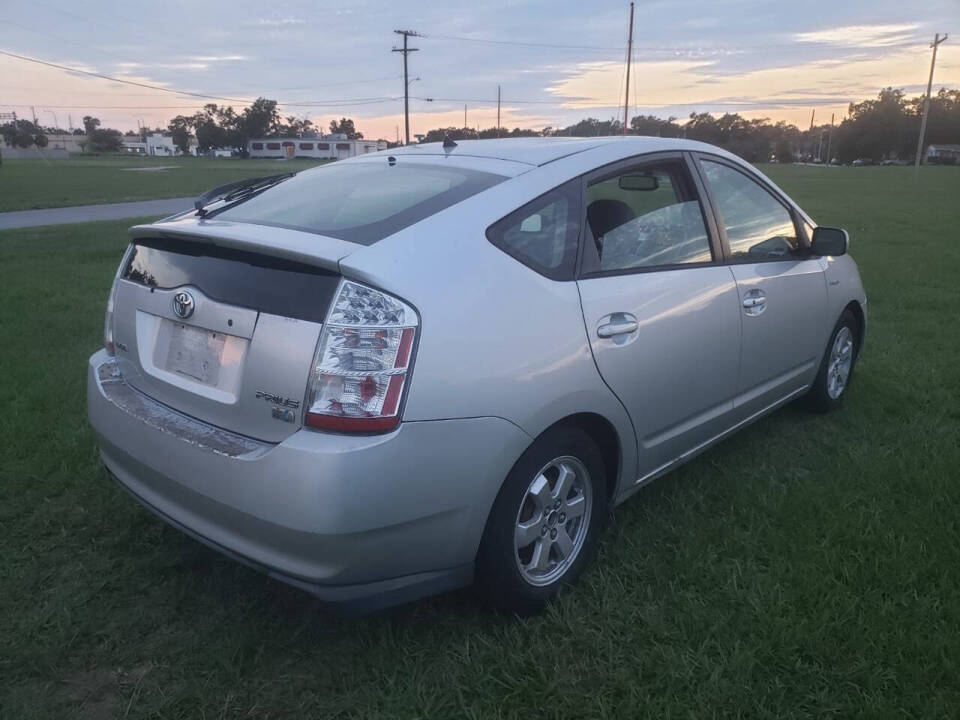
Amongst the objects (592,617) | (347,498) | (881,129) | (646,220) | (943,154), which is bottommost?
(592,617)

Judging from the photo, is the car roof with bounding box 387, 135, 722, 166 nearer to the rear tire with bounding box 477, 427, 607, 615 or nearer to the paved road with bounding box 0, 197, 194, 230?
the rear tire with bounding box 477, 427, 607, 615

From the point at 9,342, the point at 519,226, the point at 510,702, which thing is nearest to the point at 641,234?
the point at 519,226

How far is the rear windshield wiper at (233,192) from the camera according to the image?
3018 millimetres

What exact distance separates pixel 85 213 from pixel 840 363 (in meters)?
17.8

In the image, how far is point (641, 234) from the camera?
3223mm

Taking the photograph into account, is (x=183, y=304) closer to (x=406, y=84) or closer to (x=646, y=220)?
(x=646, y=220)

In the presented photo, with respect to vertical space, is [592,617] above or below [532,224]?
below

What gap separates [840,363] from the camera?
480 centimetres

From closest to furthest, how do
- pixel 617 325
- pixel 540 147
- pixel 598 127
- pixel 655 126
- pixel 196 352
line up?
pixel 196 352 → pixel 617 325 → pixel 540 147 → pixel 598 127 → pixel 655 126

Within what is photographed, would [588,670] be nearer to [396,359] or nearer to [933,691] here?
[933,691]

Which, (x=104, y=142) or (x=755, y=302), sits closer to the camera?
(x=755, y=302)

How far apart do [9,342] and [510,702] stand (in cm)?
552

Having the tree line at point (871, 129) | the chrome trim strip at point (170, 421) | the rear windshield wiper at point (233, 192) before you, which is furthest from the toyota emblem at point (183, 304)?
the tree line at point (871, 129)

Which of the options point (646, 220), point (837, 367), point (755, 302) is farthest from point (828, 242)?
point (646, 220)
